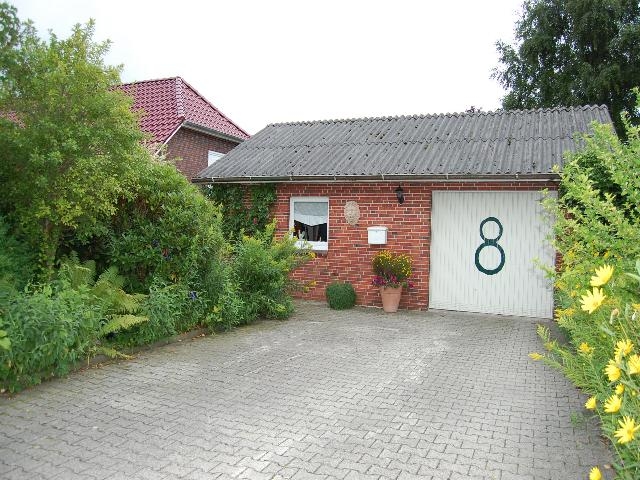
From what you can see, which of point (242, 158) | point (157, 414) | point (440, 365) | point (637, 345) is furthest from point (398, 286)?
point (637, 345)

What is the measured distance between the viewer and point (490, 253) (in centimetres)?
1024

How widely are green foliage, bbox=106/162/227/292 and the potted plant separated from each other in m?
3.82

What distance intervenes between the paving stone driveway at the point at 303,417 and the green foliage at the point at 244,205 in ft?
16.2

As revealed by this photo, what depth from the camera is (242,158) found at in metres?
13.2

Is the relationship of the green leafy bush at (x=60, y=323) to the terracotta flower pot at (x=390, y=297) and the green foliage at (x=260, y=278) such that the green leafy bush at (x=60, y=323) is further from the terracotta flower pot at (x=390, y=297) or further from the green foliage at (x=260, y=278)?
the terracotta flower pot at (x=390, y=297)

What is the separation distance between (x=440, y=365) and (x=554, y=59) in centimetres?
2175

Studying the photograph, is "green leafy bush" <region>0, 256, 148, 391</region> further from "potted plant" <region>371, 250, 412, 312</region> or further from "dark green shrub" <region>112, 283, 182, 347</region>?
"potted plant" <region>371, 250, 412, 312</region>

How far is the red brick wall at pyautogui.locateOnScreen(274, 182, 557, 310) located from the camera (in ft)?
34.7

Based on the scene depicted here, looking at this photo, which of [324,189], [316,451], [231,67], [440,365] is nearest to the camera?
[316,451]

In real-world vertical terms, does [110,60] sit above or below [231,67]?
below

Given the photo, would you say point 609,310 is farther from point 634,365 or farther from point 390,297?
point 390,297

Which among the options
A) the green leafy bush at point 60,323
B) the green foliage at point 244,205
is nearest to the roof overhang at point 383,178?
the green foliage at point 244,205

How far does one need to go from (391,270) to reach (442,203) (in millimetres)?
1784

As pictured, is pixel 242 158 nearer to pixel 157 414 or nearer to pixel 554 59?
pixel 157 414
